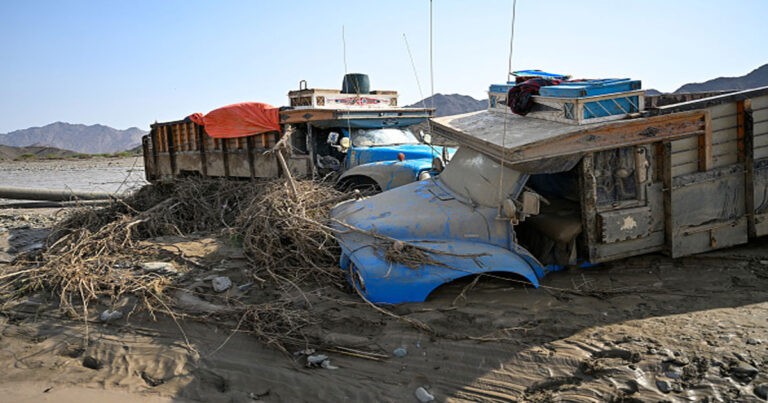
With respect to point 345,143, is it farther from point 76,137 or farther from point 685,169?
point 76,137

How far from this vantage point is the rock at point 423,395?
362cm

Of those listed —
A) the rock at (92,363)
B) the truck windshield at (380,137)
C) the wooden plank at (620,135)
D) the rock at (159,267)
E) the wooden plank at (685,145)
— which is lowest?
the rock at (92,363)

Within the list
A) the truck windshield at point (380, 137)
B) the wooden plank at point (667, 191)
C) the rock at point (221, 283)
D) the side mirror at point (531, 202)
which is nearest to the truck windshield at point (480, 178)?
the side mirror at point (531, 202)

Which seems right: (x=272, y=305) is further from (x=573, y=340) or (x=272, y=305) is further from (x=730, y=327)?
(x=730, y=327)

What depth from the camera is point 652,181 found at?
519 cm

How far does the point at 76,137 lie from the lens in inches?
4776

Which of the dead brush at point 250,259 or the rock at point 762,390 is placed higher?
the dead brush at point 250,259

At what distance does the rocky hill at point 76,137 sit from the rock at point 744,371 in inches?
4714

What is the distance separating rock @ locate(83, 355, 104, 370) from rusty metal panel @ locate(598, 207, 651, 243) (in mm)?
4493

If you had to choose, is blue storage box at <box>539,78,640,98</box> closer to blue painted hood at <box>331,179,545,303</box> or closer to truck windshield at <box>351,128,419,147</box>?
blue painted hood at <box>331,179,545,303</box>

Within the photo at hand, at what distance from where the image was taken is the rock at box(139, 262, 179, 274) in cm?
621

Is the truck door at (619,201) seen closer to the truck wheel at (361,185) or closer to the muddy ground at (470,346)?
the muddy ground at (470,346)

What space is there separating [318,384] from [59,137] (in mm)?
140418

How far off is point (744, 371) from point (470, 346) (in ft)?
5.85
